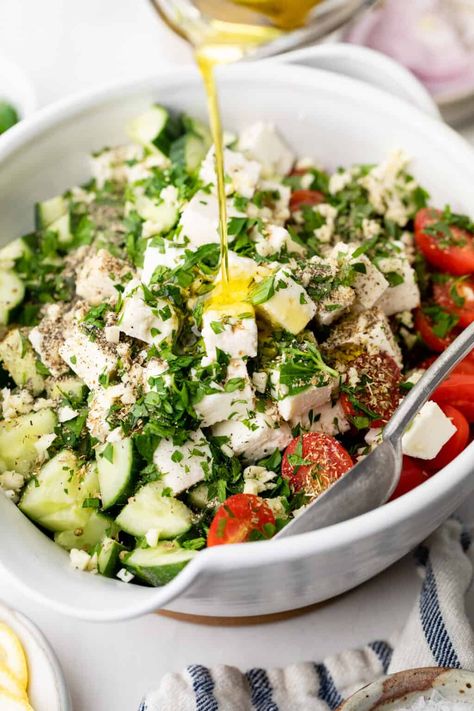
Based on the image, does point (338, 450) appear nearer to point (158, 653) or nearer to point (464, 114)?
point (158, 653)

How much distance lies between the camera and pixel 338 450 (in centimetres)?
225

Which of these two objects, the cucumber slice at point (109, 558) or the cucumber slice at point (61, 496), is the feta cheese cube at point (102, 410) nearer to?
the cucumber slice at point (61, 496)

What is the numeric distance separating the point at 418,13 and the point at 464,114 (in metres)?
0.68

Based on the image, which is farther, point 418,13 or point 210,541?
point 418,13

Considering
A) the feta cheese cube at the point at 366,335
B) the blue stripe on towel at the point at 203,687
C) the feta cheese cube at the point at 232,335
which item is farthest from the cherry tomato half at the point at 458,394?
the blue stripe on towel at the point at 203,687

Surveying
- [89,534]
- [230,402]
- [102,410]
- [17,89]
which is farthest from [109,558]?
[17,89]

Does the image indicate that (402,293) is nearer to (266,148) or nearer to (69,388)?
(266,148)

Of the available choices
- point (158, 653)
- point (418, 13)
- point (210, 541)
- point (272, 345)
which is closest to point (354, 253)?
point (272, 345)

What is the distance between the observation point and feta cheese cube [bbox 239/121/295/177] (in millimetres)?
2943

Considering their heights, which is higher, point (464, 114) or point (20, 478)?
point (20, 478)

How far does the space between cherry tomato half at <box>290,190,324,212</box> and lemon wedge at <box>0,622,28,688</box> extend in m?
1.62

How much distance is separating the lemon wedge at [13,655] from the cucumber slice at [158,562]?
0.44 m

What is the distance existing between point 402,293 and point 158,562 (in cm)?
113

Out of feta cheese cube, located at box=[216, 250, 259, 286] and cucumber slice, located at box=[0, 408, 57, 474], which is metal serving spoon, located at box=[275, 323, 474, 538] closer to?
feta cheese cube, located at box=[216, 250, 259, 286]
